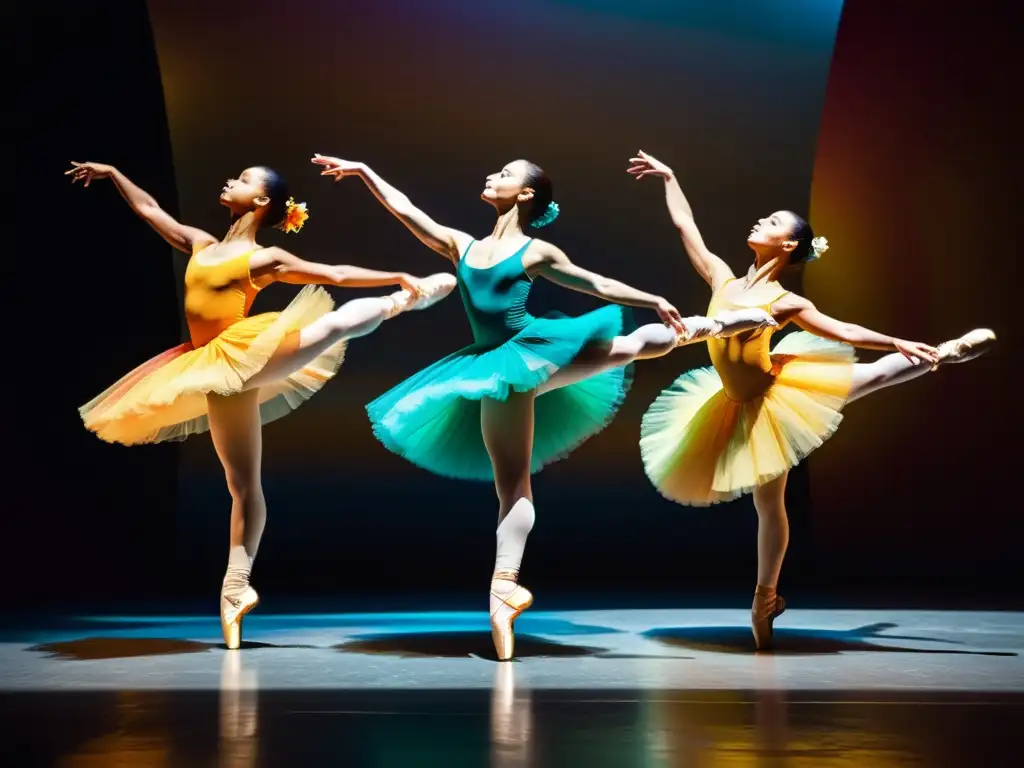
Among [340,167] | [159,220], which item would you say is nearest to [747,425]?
[340,167]

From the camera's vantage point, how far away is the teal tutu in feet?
12.4

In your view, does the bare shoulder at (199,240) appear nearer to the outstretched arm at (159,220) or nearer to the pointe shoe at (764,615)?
the outstretched arm at (159,220)

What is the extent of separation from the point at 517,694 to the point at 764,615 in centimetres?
117

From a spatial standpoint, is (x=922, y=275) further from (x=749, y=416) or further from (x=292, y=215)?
(x=292, y=215)

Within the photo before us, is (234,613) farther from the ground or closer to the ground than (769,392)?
closer to the ground

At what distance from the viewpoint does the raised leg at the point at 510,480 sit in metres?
3.85

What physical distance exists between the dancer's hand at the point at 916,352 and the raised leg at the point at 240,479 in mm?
1949

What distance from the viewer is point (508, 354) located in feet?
12.6

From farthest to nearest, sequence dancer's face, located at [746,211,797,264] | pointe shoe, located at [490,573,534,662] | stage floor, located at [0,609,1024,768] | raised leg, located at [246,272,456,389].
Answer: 1. dancer's face, located at [746,211,797,264]
2. raised leg, located at [246,272,456,389]
3. pointe shoe, located at [490,573,534,662]
4. stage floor, located at [0,609,1024,768]

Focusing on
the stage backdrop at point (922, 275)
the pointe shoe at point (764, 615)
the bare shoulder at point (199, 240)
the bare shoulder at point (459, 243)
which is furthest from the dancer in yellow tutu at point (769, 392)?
the stage backdrop at point (922, 275)

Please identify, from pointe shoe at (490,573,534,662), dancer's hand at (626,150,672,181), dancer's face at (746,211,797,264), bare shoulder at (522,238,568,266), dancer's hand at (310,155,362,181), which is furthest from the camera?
dancer's hand at (626,150,672,181)

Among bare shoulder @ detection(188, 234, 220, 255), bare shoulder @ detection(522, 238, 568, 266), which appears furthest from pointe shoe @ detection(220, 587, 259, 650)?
bare shoulder @ detection(522, 238, 568, 266)

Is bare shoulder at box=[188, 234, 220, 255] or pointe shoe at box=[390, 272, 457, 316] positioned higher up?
bare shoulder at box=[188, 234, 220, 255]

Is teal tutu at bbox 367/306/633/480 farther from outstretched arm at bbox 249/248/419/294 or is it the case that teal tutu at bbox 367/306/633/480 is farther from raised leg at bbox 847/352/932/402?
raised leg at bbox 847/352/932/402
